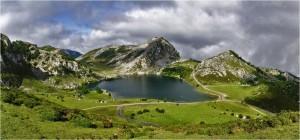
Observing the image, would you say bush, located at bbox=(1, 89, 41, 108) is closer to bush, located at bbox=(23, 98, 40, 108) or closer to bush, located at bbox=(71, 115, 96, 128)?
bush, located at bbox=(23, 98, 40, 108)

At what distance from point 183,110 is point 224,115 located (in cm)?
1621

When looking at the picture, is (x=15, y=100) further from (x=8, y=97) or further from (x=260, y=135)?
(x=260, y=135)

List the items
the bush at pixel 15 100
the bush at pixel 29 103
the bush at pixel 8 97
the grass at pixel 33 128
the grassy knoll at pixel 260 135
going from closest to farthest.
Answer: the grassy knoll at pixel 260 135 → the grass at pixel 33 128 → the bush at pixel 8 97 → the bush at pixel 15 100 → the bush at pixel 29 103

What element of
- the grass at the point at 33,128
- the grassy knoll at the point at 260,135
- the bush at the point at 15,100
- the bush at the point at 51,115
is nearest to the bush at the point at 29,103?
the bush at the point at 15,100

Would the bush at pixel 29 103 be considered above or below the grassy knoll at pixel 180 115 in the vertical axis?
above

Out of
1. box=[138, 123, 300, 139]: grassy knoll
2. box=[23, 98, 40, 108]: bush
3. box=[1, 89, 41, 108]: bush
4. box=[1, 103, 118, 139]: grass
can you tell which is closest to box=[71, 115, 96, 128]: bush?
box=[1, 103, 118, 139]: grass

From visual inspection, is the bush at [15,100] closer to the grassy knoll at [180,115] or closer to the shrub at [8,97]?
the shrub at [8,97]

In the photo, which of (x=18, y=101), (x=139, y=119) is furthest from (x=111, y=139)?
(x=139, y=119)

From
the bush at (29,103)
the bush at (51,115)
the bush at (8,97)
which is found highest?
the bush at (8,97)

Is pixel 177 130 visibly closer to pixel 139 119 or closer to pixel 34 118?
pixel 34 118

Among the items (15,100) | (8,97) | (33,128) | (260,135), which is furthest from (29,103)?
(260,135)

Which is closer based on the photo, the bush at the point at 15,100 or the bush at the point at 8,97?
the bush at the point at 8,97

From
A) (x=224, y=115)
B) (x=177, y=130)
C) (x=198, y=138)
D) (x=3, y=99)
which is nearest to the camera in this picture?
(x=198, y=138)

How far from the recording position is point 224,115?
6718 inches
